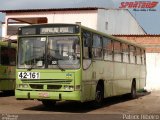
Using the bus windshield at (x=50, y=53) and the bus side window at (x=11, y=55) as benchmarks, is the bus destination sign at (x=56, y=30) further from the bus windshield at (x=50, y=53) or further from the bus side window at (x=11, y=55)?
the bus side window at (x=11, y=55)

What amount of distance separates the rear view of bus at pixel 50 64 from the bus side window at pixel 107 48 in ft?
9.04

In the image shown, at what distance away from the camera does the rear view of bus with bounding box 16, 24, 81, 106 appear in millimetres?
14688

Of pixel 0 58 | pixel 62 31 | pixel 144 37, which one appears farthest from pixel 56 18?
pixel 62 31

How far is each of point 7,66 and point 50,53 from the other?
23.0 ft

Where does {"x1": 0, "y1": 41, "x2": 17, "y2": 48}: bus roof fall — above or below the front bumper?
above

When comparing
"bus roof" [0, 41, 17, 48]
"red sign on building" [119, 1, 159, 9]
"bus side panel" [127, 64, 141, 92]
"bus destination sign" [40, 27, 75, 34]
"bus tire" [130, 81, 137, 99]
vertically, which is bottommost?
"bus tire" [130, 81, 137, 99]

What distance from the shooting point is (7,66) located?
2155cm

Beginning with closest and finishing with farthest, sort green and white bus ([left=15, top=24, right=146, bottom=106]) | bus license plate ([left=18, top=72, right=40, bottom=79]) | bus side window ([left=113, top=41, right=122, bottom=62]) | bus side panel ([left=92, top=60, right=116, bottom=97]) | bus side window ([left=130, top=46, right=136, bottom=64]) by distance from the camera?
green and white bus ([left=15, top=24, right=146, bottom=106]), bus license plate ([left=18, top=72, right=40, bottom=79]), bus side panel ([left=92, top=60, right=116, bottom=97]), bus side window ([left=113, top=41, right=122, bottom=62]), bus side window ([left=130, top=46, right=136, bottom=64])

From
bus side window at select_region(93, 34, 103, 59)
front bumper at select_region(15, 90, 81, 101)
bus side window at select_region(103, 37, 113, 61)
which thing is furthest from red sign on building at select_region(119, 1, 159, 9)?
front bumper at select_region(15, 90, 81, 101)

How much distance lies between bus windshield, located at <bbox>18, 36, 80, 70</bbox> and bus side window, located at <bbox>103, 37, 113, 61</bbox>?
8.99ft

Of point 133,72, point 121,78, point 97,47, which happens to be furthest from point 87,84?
point 133,72

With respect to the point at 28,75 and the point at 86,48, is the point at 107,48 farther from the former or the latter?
the point at 28,75

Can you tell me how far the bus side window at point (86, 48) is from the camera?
15141 millimetres

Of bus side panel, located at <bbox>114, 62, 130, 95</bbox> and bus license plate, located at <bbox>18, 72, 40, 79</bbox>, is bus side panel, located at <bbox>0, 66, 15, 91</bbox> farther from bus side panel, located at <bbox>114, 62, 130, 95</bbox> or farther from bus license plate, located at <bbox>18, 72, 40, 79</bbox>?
bus license plate, located at <bbox>18, 72, 40, 79</bbox>
